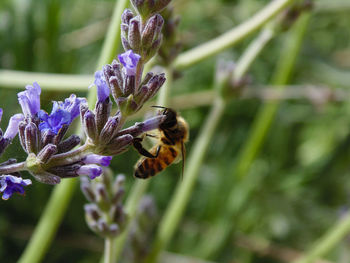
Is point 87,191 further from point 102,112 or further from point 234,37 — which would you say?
point 234,37

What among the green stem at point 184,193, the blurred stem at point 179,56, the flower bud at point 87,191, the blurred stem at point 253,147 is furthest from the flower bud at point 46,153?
the blurred stem at point 253,147

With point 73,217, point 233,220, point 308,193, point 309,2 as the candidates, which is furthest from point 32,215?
point 309,2

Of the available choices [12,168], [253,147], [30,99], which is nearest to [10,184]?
[12,168]

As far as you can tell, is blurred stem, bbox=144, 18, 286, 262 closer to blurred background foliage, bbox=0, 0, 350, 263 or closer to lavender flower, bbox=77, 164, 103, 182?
blurred background foliage, bbox=0, 0, 350, 263

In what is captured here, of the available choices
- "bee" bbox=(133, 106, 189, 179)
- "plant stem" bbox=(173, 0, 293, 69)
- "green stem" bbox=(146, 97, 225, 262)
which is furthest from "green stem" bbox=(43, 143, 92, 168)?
"green stem" bbox=(146, 97, 225, 262)

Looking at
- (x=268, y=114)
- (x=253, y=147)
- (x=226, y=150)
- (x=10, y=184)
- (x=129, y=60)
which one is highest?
(x=129, y=60)

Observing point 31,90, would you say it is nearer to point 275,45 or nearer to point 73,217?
point 73,217
